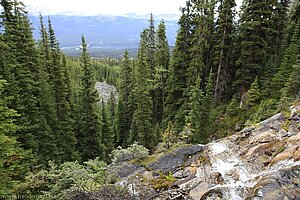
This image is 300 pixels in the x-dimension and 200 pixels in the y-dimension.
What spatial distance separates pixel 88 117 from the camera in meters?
26.1

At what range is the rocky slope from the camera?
5996 millimetres

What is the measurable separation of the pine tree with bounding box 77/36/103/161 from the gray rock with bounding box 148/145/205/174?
54.9ft

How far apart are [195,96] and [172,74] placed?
8203 millimetres

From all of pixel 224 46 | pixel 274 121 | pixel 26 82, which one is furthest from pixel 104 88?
pixel 274 121

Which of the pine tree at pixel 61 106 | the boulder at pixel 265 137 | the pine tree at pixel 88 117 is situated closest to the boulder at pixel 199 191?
the boulder at pixel 265 137

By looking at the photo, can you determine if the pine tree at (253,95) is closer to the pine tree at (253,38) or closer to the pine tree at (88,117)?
the pine tree at (253,38)

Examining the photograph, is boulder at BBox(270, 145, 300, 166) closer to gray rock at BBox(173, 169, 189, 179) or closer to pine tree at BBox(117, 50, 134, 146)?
gray rock at BBox(173, 169, 189, 179)

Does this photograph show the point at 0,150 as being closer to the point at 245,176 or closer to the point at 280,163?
the point at 245,176

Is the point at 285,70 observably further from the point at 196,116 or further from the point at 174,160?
the point at 174,160

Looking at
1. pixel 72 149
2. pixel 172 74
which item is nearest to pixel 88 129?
pixel 72 149

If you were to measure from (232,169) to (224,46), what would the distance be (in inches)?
753

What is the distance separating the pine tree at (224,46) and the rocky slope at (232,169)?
48.7 feet

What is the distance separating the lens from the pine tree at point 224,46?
2464 centimetres

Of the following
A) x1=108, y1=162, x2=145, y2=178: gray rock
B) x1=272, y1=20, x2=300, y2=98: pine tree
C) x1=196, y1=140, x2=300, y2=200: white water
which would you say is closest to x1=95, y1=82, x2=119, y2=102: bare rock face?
x1=272, y1=20, x2=300, y2=98: pine tree
